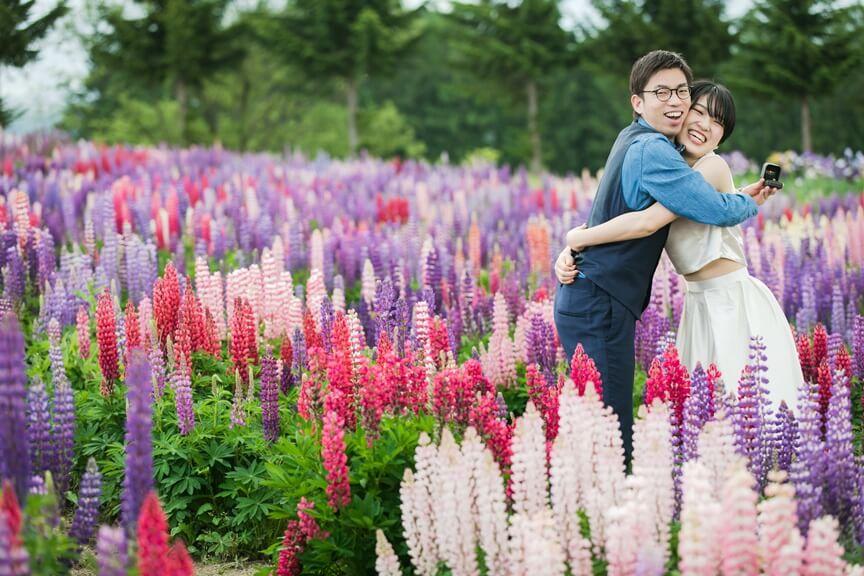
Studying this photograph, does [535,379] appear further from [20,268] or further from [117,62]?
[117,62]

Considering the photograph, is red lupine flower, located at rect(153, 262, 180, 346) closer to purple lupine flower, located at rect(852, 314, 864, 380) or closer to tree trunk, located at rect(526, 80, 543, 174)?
purple lupine flower, located at rect(852, 314, 864, 380)

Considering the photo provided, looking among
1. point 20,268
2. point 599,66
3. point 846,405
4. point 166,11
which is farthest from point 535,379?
point 166,11

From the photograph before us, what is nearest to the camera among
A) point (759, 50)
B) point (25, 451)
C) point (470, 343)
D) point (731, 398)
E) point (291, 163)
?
point (25, 451)

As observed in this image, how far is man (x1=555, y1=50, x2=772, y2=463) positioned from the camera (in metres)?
4.49

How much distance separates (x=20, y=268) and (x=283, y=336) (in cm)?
228

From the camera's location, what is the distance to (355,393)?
4398 mm

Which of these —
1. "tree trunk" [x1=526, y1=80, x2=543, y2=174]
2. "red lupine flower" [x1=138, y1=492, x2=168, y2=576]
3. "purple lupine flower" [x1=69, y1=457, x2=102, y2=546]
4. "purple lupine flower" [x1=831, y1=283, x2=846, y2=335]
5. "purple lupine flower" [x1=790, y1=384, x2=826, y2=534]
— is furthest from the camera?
"tree trunk" [x1=526, y1=80, x2=543, y2=174]

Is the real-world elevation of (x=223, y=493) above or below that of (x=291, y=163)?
below

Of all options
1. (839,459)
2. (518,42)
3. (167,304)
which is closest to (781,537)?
(839,459)

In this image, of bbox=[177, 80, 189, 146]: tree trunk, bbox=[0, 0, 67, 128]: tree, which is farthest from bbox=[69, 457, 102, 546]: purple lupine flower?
bbox=[177, 80, 189, 146]: tree trunk

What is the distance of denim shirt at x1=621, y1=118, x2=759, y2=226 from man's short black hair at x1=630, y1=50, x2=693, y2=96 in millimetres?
293

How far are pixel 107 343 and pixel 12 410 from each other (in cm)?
197

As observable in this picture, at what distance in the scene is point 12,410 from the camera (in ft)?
10.5

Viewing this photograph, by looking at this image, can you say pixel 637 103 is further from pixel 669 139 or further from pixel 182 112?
pixel 182 112
